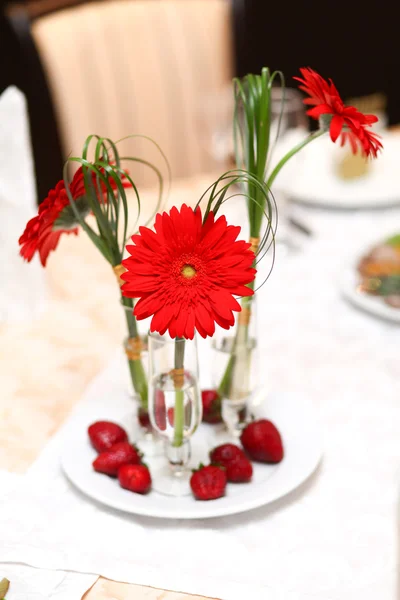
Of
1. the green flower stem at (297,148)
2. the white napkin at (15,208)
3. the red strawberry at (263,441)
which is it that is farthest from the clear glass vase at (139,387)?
the white napkin at (15,208)

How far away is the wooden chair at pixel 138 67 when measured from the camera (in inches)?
67.3

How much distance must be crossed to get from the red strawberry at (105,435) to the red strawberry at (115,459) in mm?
22

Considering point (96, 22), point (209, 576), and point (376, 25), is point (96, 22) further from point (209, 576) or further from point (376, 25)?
point (376, 25)

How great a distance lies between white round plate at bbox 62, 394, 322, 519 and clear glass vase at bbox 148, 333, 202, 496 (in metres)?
0.04

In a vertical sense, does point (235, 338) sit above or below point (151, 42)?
below

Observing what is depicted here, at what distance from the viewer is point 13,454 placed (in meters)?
0.85

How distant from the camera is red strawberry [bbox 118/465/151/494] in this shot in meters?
0.75

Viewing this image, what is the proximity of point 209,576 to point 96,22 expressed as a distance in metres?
1.40

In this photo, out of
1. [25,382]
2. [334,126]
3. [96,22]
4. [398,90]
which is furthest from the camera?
[398,90]

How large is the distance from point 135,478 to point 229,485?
0.10 metres

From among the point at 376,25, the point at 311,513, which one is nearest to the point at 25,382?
the point at 311,513

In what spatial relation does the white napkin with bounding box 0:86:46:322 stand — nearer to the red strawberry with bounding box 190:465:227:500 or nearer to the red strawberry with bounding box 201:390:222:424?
the red strawberry with bounding box 201:390:222:424

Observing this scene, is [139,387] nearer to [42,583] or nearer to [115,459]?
[115,459]

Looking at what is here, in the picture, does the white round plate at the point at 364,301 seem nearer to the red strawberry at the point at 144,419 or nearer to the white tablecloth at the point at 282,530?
the white tablecloth at the point at 282,530
